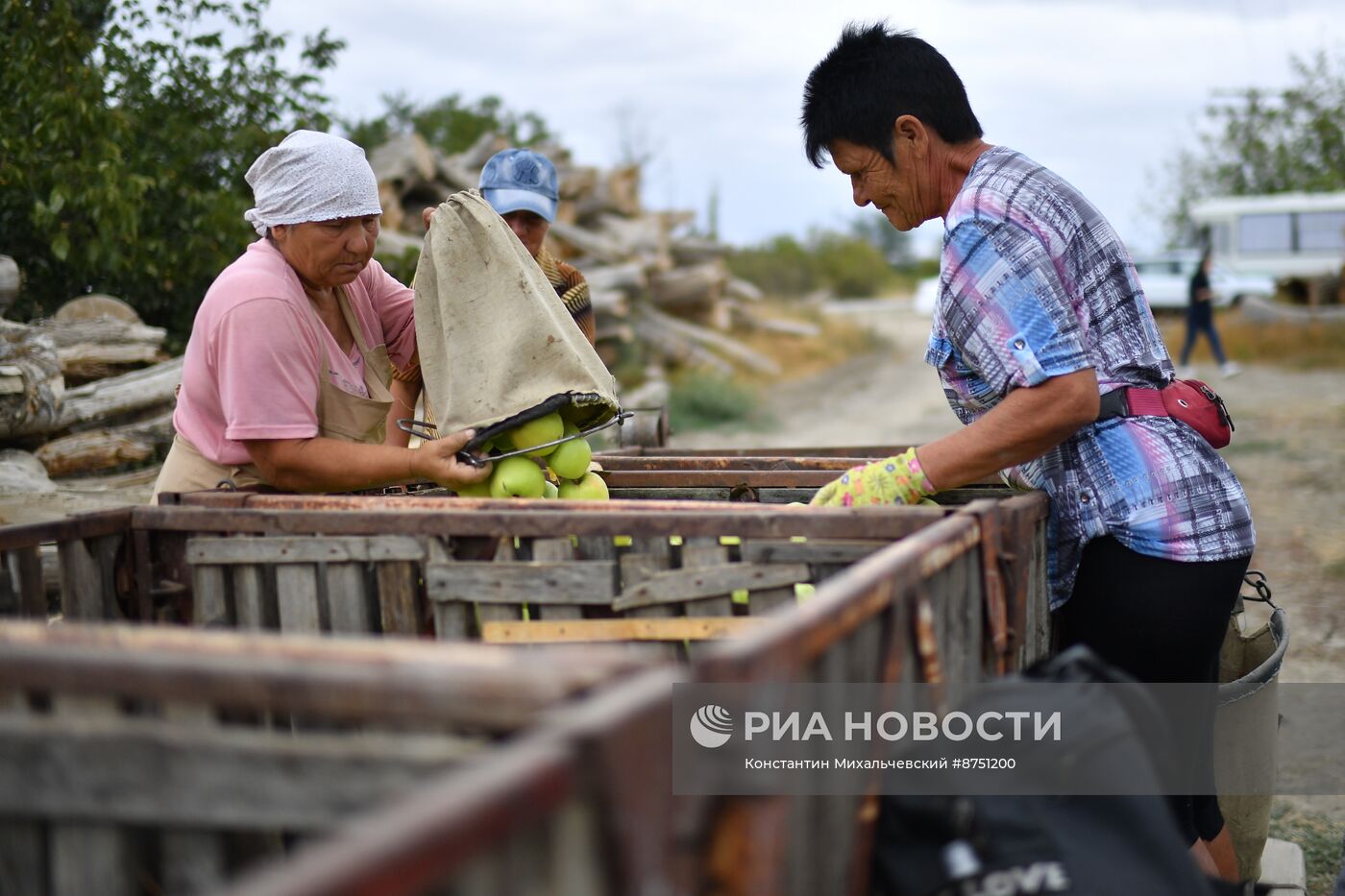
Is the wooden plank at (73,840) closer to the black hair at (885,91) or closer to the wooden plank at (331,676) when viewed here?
the wooden plank at (331,676)

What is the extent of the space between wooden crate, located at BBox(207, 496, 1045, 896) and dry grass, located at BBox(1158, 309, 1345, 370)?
19.3 m

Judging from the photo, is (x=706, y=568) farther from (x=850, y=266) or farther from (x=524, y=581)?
(x=850, y=266)

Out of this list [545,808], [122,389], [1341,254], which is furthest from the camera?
[1341,254]

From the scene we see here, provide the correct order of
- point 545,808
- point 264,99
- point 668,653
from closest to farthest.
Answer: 1. point 545,808
2. point 668,653
3. point 264,99

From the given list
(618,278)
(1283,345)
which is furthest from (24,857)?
(1283,345)

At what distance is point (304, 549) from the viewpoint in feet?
8.17

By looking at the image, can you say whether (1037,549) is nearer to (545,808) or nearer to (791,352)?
(545,808)

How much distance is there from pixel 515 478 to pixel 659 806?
166 centimetres

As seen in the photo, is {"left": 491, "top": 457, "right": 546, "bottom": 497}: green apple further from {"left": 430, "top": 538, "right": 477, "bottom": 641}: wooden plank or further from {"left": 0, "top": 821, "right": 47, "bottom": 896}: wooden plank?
{"left": 0, "top": 821, "right": 47, "bottom": 896}: wooden plank

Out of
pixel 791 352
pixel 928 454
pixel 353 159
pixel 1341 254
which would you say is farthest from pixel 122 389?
pixel 1341 254

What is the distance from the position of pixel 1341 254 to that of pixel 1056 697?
29.3 m

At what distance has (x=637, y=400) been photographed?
9836 mm

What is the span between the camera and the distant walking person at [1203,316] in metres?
18.3

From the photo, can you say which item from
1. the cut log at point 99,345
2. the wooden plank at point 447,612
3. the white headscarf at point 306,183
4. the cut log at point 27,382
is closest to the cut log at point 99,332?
the cut log at point 99,345
